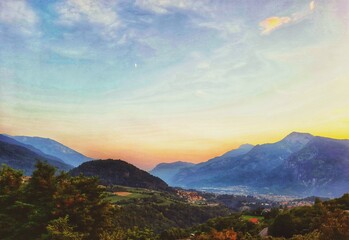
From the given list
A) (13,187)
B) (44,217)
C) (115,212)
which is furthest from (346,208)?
(13,187)

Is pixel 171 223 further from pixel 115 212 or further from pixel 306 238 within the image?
pixel 306 238

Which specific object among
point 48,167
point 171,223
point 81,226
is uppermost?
point 48,167

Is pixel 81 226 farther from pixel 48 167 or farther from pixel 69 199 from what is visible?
pixel 48 167

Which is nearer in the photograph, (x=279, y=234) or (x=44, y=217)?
(x=279, y=234)

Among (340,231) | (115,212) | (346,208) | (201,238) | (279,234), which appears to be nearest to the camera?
(340,231)

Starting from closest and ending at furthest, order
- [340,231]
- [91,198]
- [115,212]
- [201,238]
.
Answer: [340,231]
[201,238]
[91,198]
[115,212]

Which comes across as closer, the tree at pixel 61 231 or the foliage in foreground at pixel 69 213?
the tree at pixel 61 231

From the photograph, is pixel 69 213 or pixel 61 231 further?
pixel 69 213

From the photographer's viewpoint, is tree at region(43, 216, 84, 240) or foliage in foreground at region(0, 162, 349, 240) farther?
foliage in foreground at region(0, 162, 349, 240)

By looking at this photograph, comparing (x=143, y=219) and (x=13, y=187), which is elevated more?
(x=13, y=187)

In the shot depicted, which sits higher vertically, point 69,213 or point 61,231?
point 69,213
